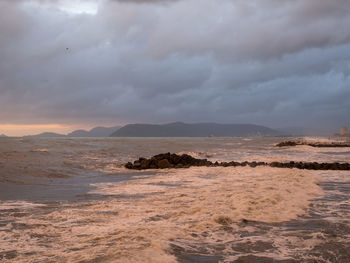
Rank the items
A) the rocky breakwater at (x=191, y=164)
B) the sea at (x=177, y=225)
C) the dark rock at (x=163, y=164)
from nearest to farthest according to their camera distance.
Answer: the sea at (x=177, y=225)
the rocky breakwater at (x=191, y=164)
the dark rock at (x=163, y=164)

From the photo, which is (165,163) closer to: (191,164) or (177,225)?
(191,164)

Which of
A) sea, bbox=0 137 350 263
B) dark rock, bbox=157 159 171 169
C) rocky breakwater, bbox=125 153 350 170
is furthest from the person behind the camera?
dark rock, bbox=157 159 171 169

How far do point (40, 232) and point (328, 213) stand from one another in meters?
5.29

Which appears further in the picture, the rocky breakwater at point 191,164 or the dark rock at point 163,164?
the dark rock at point 163,164

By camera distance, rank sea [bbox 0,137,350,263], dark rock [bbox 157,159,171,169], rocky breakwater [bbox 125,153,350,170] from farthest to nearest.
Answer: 1. dark rock [bbox 157,159,171,169]
2. rocky breakwater [bbox 125,153,350,170]
3. sea [bbox 0,137,350,263]

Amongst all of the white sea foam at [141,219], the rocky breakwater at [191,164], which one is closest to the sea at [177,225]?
the white sea foam at [141,219]

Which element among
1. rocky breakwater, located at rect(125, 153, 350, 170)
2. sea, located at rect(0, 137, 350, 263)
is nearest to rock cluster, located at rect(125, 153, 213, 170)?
rocky breakwater, located at rect(125, 153, 350, 170)

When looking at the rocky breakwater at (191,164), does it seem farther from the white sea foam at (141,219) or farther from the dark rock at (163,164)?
the white sea foam at (141,219)

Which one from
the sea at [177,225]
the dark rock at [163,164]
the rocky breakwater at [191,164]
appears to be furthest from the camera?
the dark rock at [163,164]

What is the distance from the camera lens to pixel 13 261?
3.80m

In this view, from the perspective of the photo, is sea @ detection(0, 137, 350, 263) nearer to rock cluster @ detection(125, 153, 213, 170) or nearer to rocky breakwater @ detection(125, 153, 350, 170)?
rocky breakwater @ detection(125, 153, 350, 170)

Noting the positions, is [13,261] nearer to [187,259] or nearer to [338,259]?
[187,259]

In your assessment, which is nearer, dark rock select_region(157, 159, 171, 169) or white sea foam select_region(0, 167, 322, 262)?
white sea foam select_region(0, 167, 322, 262)

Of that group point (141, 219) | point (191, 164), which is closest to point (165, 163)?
point (191, 164)
